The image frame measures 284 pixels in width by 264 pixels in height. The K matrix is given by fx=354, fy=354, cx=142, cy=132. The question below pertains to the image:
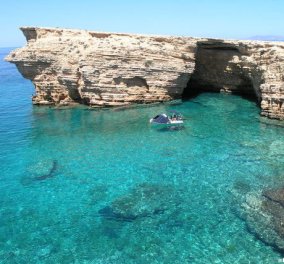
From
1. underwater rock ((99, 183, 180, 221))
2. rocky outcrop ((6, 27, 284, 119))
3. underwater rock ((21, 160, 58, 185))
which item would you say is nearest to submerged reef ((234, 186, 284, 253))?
underwater rock ((99, 183, 180, 221))

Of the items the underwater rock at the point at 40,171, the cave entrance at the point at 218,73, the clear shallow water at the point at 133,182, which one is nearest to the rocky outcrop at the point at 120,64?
the cave entrance at the point at 218,73

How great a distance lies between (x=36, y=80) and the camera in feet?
130

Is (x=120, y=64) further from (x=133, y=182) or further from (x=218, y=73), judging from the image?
(x=133, y=182)

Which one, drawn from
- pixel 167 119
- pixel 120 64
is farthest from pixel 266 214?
pixel 120 64

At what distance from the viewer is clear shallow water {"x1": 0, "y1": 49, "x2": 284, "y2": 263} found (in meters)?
15.2

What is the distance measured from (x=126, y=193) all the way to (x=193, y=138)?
1079cm

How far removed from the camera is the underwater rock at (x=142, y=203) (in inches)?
697

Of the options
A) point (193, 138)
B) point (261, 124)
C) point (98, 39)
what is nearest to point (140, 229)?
point (193, 138)

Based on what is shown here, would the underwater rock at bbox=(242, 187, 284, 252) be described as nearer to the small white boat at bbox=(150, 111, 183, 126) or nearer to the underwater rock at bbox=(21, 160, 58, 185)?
the underwater rock at bbox=(21, 160, 58, 185)

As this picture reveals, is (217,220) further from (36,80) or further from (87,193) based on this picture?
(36,80)

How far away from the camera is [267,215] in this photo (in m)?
17.0

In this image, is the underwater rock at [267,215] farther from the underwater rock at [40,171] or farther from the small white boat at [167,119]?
the small white boat at [167,119]

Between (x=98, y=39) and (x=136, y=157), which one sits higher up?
(x=98, y=39)

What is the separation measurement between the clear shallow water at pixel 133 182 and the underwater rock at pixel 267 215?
0.47 metres
